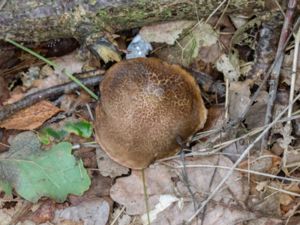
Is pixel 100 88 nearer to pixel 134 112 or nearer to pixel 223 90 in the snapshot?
pixel 134 112

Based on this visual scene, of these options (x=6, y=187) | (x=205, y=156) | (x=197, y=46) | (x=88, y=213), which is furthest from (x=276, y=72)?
(x=6, y=187)

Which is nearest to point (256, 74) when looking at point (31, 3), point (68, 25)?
point (68, 25)

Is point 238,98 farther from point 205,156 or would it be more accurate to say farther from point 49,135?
point 49,135

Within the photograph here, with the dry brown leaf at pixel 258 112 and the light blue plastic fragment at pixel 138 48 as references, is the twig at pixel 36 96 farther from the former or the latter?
the dry brown leaf at pixel 258 112

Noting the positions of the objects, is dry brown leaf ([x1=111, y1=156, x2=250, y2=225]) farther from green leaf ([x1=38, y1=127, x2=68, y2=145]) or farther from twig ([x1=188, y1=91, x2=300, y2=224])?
green leaf ([x1=38, y1=127, x2=68, y2=145])

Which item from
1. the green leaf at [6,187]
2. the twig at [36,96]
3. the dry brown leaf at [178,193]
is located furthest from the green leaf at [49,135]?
the dry brown leaf at [178,193]

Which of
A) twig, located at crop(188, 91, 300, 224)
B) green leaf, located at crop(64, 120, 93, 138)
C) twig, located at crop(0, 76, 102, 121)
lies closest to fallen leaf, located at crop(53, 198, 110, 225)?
green leaf, located at crop(64, 120, 93, 138)

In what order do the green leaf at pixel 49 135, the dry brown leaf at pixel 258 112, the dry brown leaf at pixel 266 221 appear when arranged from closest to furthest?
the dry brown leaf at pixel 266 221
the dry brown leaf at pixel 258 112
the green leaf at pixel 49 135
